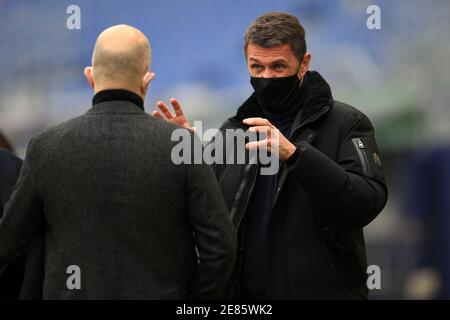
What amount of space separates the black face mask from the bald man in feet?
1.62

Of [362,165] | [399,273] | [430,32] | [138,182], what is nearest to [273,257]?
[362,165]

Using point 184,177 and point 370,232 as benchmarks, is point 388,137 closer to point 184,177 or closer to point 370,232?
point 370,232

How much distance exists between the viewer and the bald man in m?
1.96

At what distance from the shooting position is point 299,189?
2344 millimetres

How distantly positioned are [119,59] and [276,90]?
1.92 feet

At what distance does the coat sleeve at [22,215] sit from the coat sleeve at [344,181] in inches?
27.2

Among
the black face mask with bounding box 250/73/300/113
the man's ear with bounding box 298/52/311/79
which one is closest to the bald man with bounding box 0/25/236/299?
the black face mask with bounding box 250/73/300/113

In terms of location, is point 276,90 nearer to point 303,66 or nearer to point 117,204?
point 303,66

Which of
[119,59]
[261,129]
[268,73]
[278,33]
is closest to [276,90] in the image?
[268,73]

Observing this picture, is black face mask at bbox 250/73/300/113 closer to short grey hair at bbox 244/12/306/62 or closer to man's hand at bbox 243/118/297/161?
short grey hair at bbox 244/12/306/62

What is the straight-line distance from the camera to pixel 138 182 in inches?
77.0

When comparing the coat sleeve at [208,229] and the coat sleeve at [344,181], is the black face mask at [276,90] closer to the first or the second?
the coat sleeve at [344,181]

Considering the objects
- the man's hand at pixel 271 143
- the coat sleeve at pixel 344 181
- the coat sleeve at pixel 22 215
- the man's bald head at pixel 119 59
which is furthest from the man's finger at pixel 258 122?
the coat sleeve at pixel 22 215
